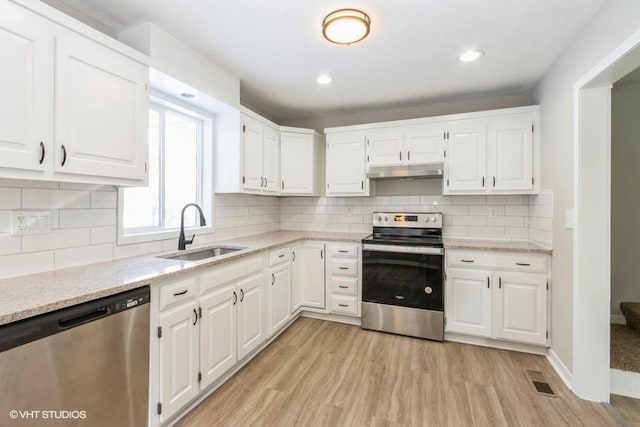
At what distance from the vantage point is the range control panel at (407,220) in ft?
10.7

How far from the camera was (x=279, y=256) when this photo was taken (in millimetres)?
2857

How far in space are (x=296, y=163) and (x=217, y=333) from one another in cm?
217

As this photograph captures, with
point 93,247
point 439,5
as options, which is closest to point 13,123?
point 93,247

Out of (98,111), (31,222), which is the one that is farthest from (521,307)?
(31,222)

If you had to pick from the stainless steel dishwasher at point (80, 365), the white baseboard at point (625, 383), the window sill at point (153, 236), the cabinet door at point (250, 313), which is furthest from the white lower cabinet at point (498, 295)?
the stainless steel dishwasher at point (80, 365)

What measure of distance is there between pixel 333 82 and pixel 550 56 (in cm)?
180

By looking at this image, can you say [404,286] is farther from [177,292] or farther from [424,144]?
[177,292]

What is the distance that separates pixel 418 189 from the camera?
3443 mm

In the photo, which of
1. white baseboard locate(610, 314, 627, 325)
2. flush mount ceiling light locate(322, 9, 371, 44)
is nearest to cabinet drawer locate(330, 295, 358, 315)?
flush mount ceiling light locate(322, 9, 371, 44)

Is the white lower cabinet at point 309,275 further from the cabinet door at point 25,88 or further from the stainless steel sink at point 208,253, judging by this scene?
the cabinet door at point 25,88

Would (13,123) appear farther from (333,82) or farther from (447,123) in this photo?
(447,123)

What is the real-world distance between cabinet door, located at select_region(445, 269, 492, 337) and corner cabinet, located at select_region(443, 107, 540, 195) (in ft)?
2.86

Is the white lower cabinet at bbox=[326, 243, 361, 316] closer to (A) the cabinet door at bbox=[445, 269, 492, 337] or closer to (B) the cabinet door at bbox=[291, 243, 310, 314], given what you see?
(B) the cabinet door at bbox=[291, 243, 310, 314]

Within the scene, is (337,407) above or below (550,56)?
below
